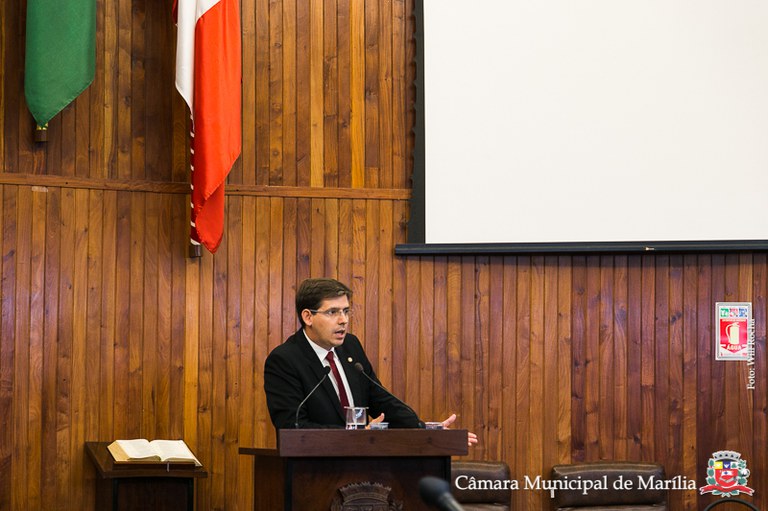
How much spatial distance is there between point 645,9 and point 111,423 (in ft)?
12.1

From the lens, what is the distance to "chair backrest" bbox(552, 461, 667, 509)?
5934mm

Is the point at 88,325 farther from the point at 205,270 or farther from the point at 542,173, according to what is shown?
the point at 542,173

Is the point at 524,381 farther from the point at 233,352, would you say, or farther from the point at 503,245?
the point at 233,352

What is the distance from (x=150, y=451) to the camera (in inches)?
195

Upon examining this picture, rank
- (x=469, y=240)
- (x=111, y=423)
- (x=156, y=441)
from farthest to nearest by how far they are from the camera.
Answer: (x=469, y=240)
(x=111, y=423)
(x=156, y=441)

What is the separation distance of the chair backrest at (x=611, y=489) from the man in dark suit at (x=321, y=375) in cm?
189

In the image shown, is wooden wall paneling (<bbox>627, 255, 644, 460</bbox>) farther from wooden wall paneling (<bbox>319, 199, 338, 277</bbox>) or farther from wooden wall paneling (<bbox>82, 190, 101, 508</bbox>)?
wooden wall paneling (<bbox>82, 190, 101, 508</bbox>)

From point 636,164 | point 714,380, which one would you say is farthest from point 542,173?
point 714,380

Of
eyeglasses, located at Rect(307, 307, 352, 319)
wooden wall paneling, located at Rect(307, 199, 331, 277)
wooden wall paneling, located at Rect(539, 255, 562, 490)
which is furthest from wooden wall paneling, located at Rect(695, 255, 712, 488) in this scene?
eyeglasses, located at Rect(307, 307, 352, 319)

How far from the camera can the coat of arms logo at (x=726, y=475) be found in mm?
6053

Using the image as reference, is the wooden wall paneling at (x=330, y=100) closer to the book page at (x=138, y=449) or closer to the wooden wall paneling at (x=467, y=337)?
the wooden wall paneling at (x=467, y=337)

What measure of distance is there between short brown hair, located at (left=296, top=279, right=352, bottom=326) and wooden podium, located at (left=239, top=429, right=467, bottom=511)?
694 mm

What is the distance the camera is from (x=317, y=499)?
12.3 feet

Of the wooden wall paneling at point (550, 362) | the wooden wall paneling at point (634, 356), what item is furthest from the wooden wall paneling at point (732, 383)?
the wooden wall paneling at point (550, 362)
